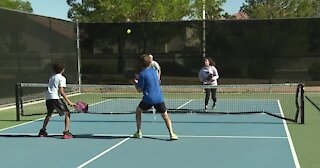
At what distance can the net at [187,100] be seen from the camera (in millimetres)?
12914

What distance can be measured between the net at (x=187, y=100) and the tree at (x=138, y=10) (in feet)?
29.8

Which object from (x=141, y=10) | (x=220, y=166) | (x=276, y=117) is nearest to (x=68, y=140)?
(x=220, y=166)

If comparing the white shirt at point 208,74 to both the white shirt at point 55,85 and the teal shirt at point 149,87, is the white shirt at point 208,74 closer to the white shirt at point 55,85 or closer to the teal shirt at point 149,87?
the teal shirt at point 149,87

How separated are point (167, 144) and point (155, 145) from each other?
0.71 feet

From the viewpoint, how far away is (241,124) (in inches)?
455

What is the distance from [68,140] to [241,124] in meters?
3.94

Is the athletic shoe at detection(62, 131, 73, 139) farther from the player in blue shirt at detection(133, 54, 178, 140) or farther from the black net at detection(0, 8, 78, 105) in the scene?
the black net at detection(0, 8, 78, 105)

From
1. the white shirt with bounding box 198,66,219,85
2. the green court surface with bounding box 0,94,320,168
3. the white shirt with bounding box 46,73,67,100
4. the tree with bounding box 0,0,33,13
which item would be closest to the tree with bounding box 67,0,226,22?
the tree with bounding box 0,0,33,13

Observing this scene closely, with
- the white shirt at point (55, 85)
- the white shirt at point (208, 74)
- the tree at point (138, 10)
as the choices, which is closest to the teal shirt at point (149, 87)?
the white shirt at point (55, 85)

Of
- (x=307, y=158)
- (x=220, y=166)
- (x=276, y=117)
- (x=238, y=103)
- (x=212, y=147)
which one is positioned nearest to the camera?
(x=220, y=166)

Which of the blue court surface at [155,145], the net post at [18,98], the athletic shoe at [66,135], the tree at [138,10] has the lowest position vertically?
the blue court surface at [155,145]

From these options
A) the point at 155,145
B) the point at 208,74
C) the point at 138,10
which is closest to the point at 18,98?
the point at 208,74

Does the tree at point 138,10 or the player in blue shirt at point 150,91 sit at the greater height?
the tree at point 138,10

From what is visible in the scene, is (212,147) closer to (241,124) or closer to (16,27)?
(241,124)
